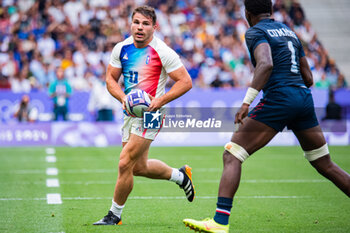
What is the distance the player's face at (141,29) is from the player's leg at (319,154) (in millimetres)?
1748

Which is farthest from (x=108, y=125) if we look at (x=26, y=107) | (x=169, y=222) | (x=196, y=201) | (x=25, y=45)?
(x=169, y=222)

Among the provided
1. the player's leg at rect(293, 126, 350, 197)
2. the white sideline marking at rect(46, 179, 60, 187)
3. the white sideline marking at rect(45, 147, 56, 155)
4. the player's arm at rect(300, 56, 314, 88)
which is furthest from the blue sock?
the white sideline marking at rect(45, 147, 56, 155)

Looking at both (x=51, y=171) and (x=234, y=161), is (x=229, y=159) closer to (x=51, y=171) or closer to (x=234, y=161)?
(x=234, y=161)

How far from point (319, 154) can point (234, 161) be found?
0.90 meters

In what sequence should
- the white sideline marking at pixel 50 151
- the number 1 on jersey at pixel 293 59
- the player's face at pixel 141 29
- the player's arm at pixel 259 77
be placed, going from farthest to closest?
the white sideline marking at pixel 50 151
the player's face at pixel 141 29
the number 1 on jersey at pixel 293 59
the player's arm at pixel 259 77

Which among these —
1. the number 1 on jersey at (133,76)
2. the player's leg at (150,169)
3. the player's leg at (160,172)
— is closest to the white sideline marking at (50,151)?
the player's leg at (160,172)

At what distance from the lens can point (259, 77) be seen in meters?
5.01

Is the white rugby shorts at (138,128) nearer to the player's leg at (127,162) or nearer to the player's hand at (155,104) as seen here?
the player's leg at (127,162)

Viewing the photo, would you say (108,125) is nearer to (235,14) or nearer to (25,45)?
(25,45)

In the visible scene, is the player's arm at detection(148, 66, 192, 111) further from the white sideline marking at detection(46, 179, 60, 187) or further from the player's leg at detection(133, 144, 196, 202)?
the white sideline marking at detection(46, 179, 60, 187)

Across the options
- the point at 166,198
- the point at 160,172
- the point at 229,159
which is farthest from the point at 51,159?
the point at 229,159

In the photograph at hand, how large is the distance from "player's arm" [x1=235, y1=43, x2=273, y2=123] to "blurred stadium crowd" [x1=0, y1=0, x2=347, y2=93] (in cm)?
1359

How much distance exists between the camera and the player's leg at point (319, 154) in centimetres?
549

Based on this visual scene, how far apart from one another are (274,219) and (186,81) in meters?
1.75
